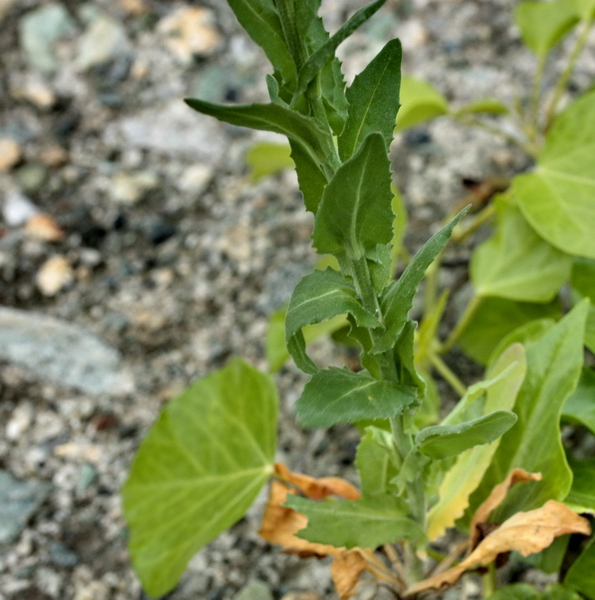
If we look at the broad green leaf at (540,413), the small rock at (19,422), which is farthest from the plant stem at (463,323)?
the small rock at (19,422)

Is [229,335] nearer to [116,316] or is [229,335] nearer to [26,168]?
[116,316]

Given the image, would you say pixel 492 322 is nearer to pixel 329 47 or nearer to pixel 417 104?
pixel 417 104

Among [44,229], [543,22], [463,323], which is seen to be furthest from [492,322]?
[44,229]

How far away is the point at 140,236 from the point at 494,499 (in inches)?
33.9

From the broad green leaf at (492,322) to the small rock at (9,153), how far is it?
91cm

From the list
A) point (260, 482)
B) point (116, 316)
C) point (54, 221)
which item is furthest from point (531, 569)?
point (54, 221)

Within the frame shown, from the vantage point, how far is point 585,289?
2.85ft

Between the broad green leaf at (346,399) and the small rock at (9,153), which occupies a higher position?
the small rock at (9,153)

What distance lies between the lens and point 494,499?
683 mm

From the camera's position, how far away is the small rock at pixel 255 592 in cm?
90

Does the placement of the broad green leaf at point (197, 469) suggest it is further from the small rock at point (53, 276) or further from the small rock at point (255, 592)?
the small rock at point (53, 276)

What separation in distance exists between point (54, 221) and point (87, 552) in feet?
2.07

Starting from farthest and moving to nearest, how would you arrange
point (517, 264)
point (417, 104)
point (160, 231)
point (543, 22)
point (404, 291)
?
1. point (160, 231)
2. point (543, 22)
3. point (417, 104)
4. point (517, 264)
5. point (404, 291)

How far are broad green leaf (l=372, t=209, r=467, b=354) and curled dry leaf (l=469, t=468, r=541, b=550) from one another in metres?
0.23
